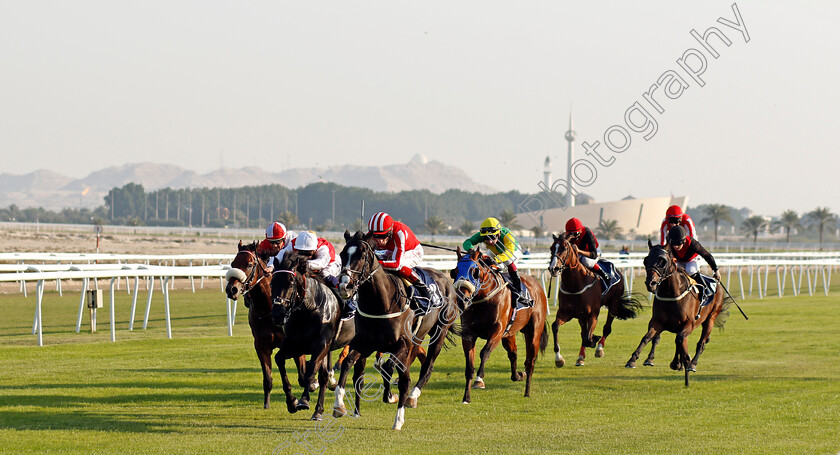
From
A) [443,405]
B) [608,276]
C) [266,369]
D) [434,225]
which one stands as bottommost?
[443,405]

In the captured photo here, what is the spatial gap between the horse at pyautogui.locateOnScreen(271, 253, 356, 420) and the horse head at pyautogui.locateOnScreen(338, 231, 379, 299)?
0.43m

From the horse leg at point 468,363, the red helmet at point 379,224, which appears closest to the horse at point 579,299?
the horse leg at point 468,363

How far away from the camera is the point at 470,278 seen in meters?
8.22

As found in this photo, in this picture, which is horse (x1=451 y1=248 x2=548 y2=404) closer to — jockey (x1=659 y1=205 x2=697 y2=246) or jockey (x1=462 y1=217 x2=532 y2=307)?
jockey (x1=462 y1=217 x2=532 y2=307)

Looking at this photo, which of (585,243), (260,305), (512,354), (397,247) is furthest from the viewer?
(585,243)

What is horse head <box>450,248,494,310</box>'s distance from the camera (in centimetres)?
815

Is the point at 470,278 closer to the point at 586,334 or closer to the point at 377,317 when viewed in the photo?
the point at 377,317

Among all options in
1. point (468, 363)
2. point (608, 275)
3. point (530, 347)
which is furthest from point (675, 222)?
point (468, 363)

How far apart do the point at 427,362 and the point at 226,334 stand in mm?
7062

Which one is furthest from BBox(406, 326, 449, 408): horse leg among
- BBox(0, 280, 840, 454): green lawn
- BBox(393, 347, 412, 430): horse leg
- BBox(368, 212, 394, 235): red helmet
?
BBox(368, 212, 394, 235): red helmet

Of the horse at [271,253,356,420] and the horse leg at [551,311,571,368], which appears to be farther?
the horse leg at [551,311,571,368]

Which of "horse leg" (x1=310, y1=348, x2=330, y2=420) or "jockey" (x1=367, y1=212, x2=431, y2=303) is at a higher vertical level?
"jockey" (x1=367, y1=212, x2=431, y2=303)

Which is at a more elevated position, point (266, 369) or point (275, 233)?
point (275, 233)

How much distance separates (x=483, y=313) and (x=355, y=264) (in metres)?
2.31
